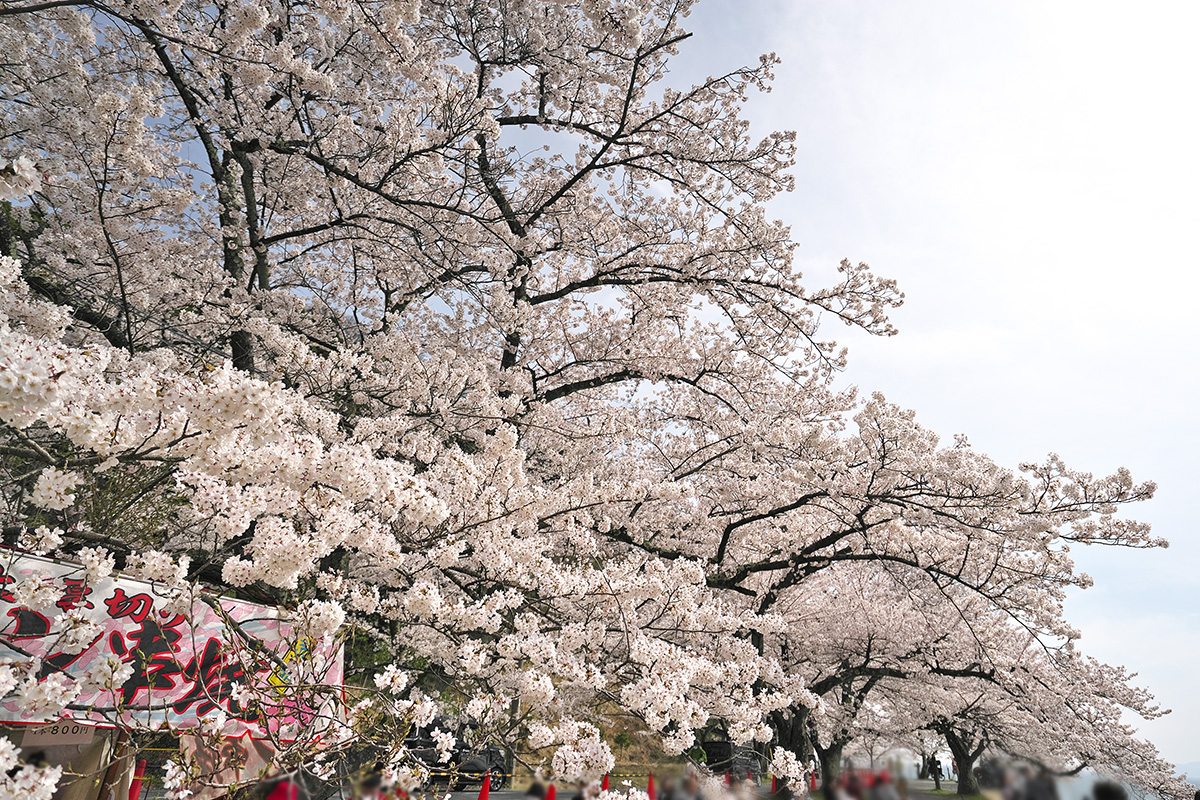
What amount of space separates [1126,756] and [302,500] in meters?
14.0

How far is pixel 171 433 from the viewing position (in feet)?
9.22

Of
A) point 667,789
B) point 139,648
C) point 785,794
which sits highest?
point 139,648

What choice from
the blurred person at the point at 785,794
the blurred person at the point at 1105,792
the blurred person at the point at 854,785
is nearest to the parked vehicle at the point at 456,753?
the blurred person at the point at 785,794

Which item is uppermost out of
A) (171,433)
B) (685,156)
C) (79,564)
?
(685,156)

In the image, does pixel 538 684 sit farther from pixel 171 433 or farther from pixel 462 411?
pixel 462 411

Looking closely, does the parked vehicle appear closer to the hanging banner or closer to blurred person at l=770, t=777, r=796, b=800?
the hanging banner

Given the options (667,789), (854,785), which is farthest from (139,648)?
(854,785)

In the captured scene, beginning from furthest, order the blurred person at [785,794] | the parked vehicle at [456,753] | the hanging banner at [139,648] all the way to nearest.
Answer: the parked vehicle at [456,753], the hanging banner at [139,648], the blurred person at [785,794]

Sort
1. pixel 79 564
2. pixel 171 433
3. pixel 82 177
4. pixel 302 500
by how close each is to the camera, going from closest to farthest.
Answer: pixel 171 433
pixel 302 500
pixel 79 564
pixel 82 177

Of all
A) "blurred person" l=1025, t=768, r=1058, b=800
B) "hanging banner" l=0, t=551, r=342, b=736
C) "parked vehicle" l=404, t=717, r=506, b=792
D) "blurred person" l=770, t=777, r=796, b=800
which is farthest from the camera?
"parked vehicle" l=404, t=717, r=506, b=792

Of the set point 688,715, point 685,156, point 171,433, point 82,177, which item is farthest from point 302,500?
point 685,156

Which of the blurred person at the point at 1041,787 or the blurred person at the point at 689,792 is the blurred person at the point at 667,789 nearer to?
the blurred person at the point at 689,792

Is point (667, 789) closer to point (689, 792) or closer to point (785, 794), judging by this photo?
point (689, 792)

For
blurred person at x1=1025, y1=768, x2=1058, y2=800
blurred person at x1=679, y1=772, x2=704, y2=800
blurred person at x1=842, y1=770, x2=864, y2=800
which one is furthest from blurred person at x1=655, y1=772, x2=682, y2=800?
blurred person at x1=1025, y1=768, x2=1058, y2=800
